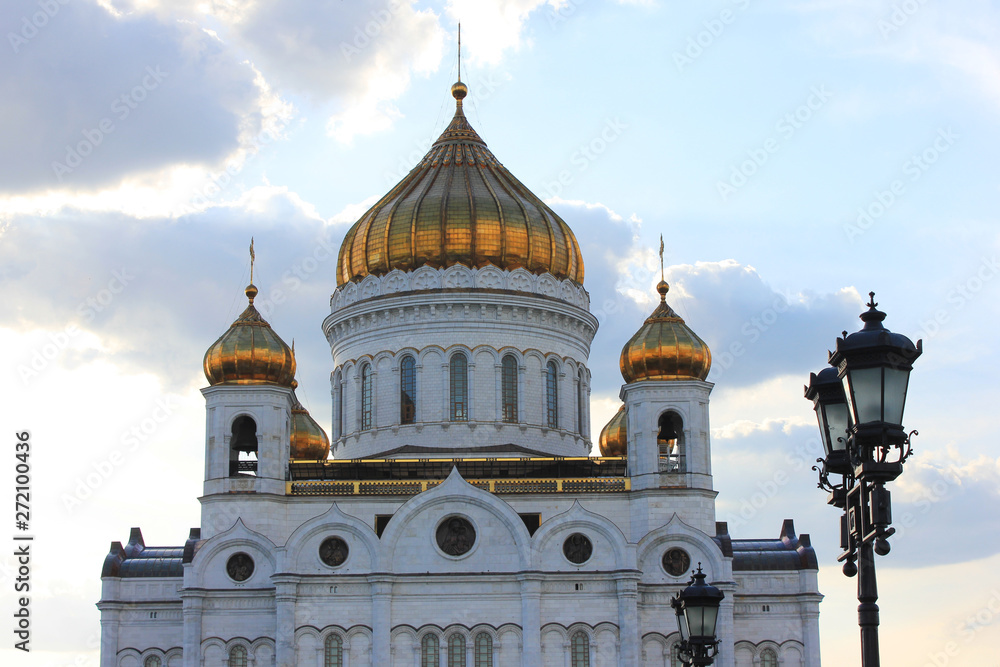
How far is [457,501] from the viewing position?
112 feet

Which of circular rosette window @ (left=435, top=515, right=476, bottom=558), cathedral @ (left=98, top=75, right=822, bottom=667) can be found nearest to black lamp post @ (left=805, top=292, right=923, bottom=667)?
cathedral @ (left=98, top=75, right=822, bottom=667)

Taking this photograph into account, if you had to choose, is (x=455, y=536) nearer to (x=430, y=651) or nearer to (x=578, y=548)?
(x=430, y=651)

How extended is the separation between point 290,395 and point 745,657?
A: 516 inches

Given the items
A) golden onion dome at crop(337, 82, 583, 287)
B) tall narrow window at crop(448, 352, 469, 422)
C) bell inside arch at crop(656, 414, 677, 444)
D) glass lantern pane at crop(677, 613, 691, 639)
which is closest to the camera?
glass lantern pane at crop(677, 613, 691, 639)

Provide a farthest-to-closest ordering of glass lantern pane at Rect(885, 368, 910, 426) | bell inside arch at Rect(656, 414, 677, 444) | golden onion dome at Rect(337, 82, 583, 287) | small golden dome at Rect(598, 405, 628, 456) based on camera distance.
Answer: small golden dome at Rect(598, 405, 628, 456) → golden onion dome at Rect(337, 82, 583, 287) → bell inside arch at Rect(656, 414, 677, 444) → glass lantern pane at Rect(885, 368, 910, 426)

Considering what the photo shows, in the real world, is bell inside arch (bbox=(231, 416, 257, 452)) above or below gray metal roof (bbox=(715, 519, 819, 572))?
above

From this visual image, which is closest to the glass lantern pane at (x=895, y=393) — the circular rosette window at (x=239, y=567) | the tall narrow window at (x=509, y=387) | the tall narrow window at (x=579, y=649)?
the tall narrow window at (x=579, y=649)

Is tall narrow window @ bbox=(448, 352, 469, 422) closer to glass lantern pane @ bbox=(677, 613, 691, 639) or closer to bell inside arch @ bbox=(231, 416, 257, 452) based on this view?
bell inside arch @ bbox=(231, 416, 257, 452)

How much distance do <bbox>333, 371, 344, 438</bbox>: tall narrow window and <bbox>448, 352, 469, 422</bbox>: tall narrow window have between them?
3.68m

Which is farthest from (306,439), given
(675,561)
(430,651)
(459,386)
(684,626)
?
(684,626)

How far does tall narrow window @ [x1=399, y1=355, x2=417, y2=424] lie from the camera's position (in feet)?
126

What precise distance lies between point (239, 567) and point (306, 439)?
6.68 m

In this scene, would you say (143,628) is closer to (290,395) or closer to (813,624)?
(290,395)

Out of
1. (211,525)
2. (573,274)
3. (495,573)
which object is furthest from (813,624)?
(211,525)
